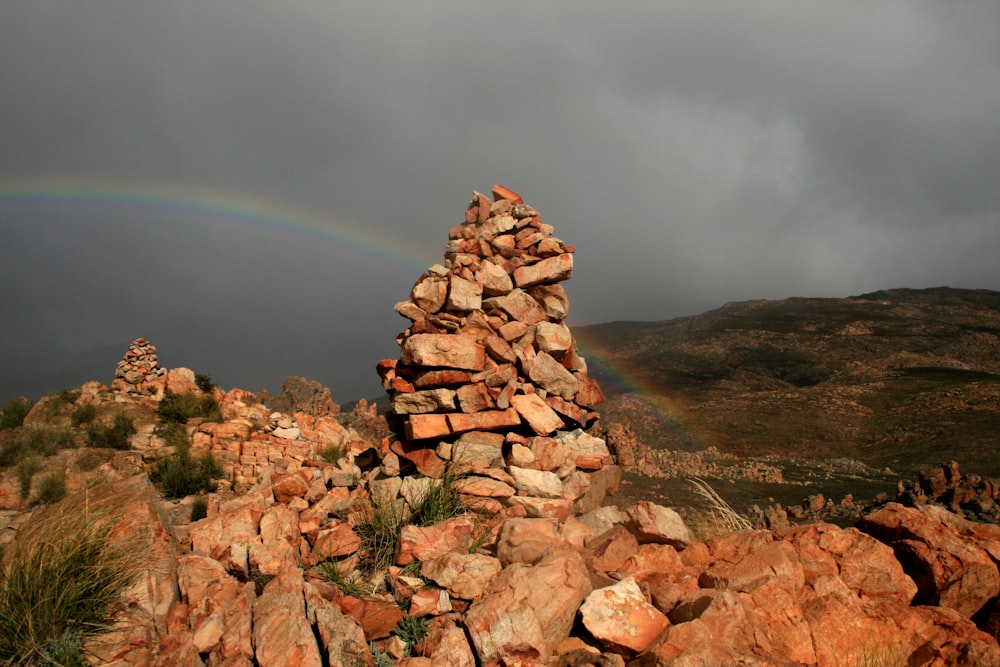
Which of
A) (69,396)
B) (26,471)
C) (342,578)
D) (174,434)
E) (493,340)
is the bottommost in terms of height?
(26,471)

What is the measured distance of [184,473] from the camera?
14062mm

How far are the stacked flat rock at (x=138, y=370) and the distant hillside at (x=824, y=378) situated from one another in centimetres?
3273

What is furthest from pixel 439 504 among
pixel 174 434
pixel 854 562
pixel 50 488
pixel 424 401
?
pixel 174 434

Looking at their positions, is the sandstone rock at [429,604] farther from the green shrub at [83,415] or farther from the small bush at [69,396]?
the small bush at [69,396]

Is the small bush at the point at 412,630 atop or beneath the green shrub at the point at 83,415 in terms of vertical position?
atop

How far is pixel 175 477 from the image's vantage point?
45.1 ft

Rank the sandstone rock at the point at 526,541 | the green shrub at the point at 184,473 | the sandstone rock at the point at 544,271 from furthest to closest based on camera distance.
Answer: the green shrub at the point at 184,473, the sandstone rock at the point at 544,271, the sandstone rock at the point at 526,541

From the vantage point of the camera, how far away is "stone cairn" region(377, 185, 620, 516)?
6613mm

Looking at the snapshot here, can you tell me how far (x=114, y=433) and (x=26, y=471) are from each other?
3.17 meters

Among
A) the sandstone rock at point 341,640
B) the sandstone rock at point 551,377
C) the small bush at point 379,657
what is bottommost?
the small bush at point 379,657

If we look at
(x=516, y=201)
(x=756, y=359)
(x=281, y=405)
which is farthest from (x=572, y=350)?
(x=756, y=359)

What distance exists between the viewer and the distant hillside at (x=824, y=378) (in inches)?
1384

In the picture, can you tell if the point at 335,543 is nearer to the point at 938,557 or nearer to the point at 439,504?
the point at 439,504

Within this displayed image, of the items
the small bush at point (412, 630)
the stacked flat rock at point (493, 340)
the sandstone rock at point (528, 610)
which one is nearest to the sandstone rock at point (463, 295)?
the stacked flat rock at point (493, 340)
